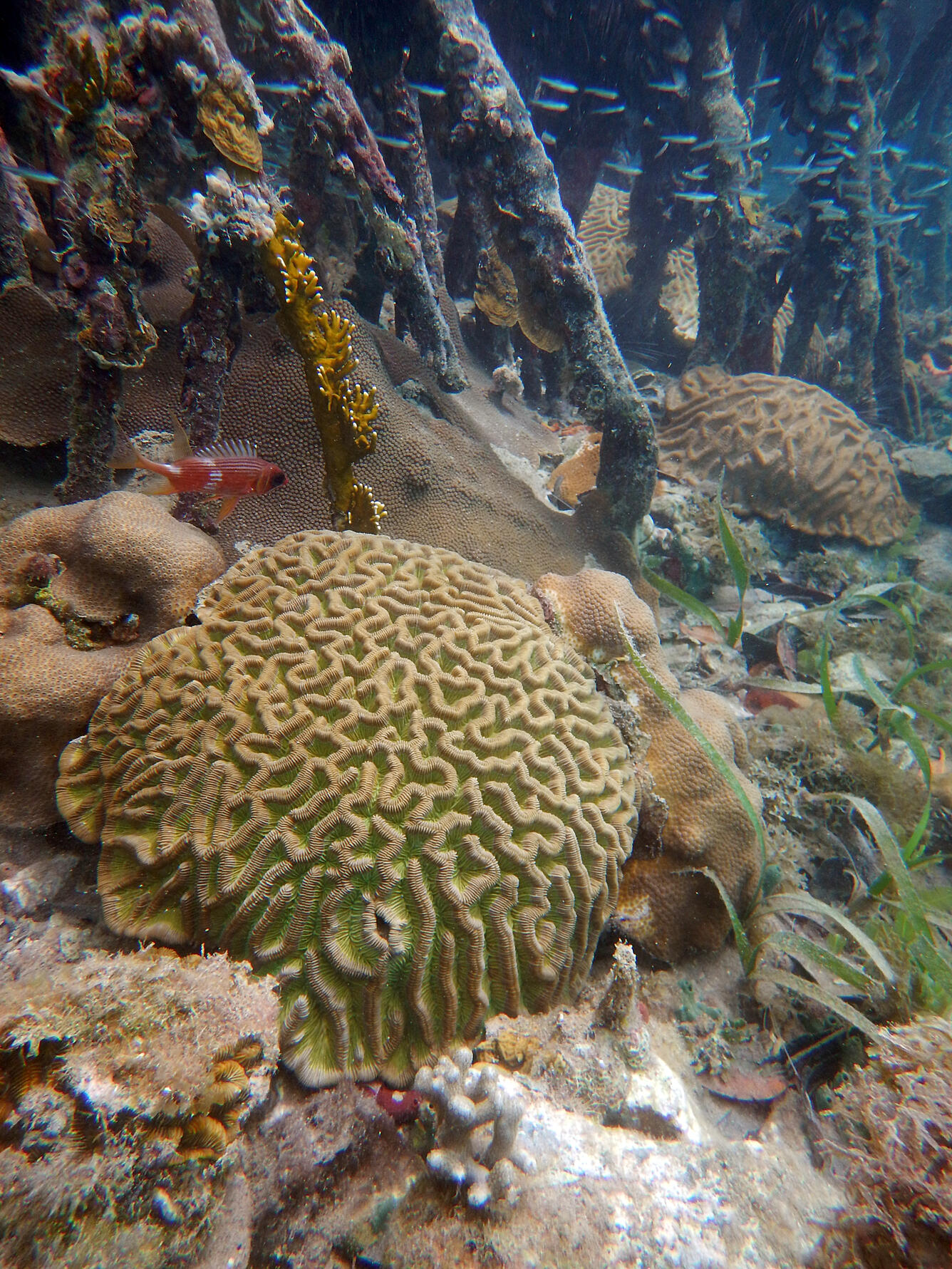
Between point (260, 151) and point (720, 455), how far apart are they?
6444 mm

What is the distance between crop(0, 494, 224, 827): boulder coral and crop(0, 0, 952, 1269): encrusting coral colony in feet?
0.07

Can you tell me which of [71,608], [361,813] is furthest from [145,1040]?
[71,608]

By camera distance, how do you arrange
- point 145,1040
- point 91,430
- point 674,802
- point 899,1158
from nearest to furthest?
point 145,1040 → point 899,1158 → point 674,802 → point 91,430

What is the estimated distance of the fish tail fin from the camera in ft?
9.36

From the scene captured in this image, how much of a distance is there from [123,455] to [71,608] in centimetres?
116

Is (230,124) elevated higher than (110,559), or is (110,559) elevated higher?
(230,124)

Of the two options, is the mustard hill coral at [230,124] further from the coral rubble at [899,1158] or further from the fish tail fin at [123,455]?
the coral rubble at [899,1158]

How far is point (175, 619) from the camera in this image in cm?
306

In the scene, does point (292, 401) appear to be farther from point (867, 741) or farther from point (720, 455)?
point (720, 455)

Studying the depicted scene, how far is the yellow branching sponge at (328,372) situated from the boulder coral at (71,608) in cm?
102

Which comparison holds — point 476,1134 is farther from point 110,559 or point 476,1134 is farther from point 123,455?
point 123,455

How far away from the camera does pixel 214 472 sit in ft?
9.73

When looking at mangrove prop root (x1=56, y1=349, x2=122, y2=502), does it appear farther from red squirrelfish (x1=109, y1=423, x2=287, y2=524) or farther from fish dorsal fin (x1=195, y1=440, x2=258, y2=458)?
fish dorsal fin (x1=195, y1=440, x2=258, y2=458)

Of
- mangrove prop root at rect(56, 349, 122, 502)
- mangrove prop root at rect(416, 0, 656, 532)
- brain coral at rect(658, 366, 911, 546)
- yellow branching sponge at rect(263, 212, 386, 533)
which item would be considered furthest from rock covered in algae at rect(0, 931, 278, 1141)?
brain coral at rect(658, 366, 911, 546)
